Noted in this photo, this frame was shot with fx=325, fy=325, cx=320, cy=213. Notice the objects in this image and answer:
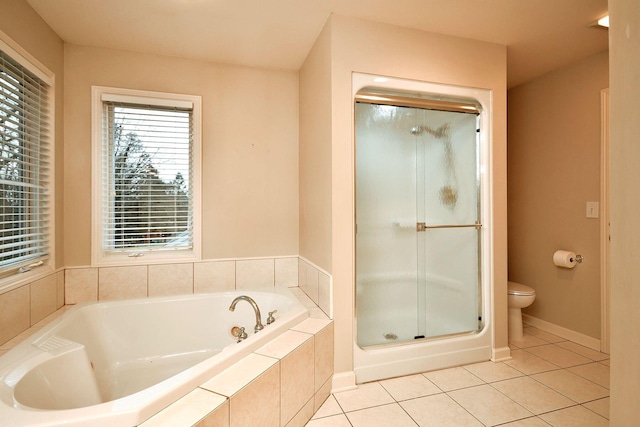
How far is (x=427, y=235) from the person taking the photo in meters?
2.27

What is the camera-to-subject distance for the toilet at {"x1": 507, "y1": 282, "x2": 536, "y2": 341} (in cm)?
264

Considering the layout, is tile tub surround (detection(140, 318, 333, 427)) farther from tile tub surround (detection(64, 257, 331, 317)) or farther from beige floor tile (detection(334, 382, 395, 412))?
tile tub surround (detection(64, 257, 331, 317))

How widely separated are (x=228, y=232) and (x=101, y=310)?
3.21ft

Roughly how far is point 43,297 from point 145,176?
99 centimetres

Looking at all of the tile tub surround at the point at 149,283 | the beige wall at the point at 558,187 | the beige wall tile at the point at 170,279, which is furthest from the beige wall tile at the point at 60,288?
the beige wall at the point at 558,187

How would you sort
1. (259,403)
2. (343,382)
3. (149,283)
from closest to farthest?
(259,403)
(343,382)
(149,283)

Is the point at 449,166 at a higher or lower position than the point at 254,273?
higher

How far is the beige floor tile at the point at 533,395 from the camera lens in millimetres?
1791

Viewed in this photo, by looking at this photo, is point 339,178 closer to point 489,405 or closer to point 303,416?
point 303,416

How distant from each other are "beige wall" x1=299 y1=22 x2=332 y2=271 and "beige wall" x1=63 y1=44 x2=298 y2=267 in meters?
0.16

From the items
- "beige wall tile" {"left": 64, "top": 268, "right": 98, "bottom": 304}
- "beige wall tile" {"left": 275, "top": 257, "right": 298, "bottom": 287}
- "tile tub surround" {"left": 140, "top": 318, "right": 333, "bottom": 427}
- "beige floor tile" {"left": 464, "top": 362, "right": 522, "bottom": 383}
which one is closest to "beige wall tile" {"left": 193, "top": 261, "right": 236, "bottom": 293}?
"beige wall tile" {"left": 275, "top": 257, "right": 298, "bottom": 287}

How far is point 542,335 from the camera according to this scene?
282 centimetres

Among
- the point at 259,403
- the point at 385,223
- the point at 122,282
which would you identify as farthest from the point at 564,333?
the point at 122,282

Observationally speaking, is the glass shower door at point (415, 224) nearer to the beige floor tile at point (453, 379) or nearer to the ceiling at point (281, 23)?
the beige floor tile at point (453, 379)
